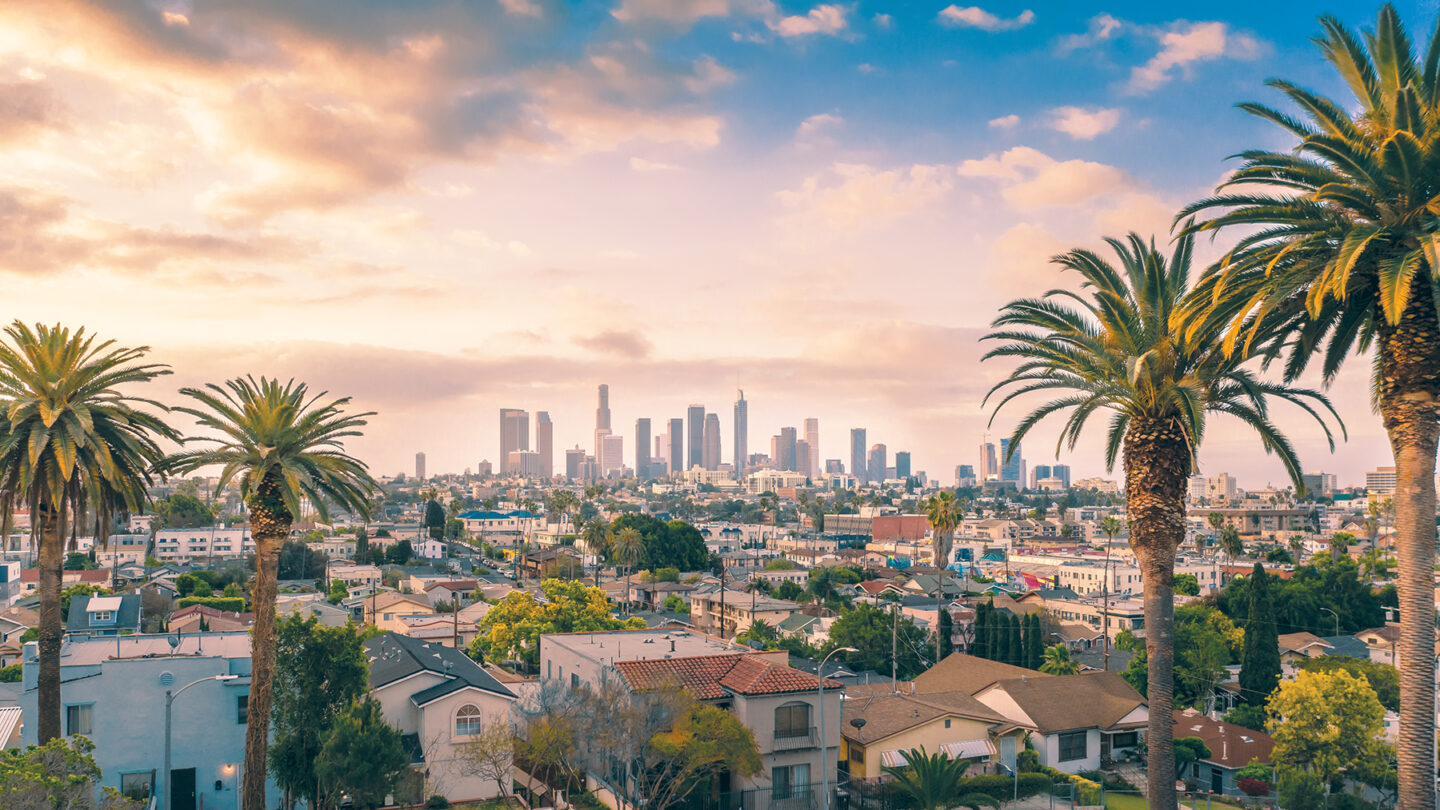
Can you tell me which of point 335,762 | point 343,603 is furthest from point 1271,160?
point 343,603

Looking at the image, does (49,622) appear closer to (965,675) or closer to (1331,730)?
(965,675)

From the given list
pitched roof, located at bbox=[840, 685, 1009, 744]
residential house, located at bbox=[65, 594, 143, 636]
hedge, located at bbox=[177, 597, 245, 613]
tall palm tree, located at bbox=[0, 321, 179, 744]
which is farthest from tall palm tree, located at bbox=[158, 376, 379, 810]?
hedge, located at bbox=[177, 597, 245, 613]

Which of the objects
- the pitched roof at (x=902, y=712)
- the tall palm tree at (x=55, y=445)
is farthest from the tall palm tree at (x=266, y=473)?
the pitched roof at (x=902, y=712)

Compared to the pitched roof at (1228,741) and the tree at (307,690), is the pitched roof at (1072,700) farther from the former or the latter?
the tree at (307,690)

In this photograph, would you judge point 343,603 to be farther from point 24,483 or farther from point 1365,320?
point 1365,320

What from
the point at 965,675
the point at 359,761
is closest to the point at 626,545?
the point at 965,675

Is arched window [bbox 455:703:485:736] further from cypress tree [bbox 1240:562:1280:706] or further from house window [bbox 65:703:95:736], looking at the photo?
cypress tree [bbox 1240:562:1280:706]
